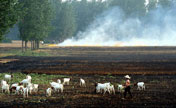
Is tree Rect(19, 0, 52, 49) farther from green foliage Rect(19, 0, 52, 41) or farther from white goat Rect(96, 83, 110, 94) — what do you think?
white goat Rect(96, 83, 110, 94)

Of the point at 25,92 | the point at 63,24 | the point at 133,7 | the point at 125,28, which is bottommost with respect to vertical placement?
the point at 25,92

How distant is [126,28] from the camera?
6978 inches

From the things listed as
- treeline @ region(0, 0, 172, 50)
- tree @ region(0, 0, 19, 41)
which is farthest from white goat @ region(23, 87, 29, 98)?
treeline @ region(0, 0, 172, 50)

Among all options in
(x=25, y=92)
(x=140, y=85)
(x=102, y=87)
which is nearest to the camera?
(x=25, y=92)

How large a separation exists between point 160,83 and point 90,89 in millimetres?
7587

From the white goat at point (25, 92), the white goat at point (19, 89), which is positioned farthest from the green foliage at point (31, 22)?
the white goat at point (25, 92)

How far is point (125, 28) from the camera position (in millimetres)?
177250

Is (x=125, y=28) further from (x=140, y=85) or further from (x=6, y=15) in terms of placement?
(x=140, y=85)

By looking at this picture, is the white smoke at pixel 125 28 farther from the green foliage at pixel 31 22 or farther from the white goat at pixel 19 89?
the white goat at pixel 19 89

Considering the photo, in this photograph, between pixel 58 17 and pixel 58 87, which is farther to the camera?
pixel 58 17

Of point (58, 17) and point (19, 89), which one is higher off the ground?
point (58, 17)

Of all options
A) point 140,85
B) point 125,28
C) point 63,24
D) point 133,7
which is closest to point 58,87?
point 140,85

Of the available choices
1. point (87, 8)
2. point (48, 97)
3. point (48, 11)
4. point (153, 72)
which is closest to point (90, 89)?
point (48, 97)

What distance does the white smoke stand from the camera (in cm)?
15799
